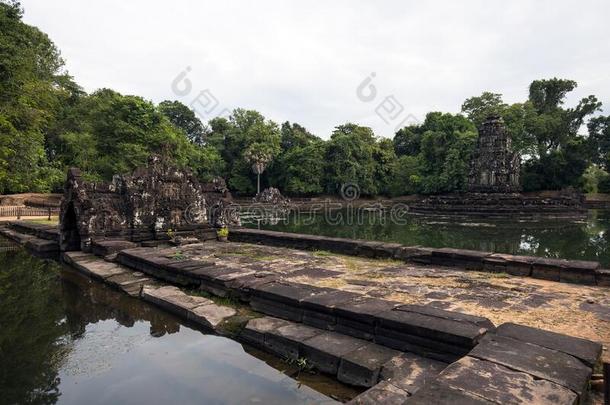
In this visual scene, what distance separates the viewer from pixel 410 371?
2.93 metres

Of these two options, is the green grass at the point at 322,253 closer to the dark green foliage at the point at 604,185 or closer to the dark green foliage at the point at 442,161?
the dark green foliage at the point at 442,161

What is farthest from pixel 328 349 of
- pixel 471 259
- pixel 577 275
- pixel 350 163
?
pixel 350 163

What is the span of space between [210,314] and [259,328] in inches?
34.6

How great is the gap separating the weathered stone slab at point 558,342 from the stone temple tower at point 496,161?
88.0 feet

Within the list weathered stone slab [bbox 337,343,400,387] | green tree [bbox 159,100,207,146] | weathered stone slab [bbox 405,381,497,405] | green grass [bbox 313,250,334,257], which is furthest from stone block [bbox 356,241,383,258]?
green tree [bbox 159,100,207,146]

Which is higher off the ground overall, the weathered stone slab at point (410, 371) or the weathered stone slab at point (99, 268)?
the weathered stone slab at point (410, 371)

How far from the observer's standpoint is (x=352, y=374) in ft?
10.0

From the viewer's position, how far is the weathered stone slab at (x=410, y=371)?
108 inches

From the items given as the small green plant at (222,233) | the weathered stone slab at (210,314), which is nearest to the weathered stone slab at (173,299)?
the weathered stone slab at (210,314)

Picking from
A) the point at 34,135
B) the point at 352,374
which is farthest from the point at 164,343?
the point at 34,135

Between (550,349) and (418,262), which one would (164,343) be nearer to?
(550,349)

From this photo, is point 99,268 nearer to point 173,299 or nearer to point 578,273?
point 173,299

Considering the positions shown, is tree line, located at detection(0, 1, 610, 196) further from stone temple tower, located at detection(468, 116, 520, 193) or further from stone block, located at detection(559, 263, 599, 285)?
stone block, located at detection(559, 263, 599, 285)

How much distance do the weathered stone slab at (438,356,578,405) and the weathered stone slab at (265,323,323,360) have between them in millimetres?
1544
